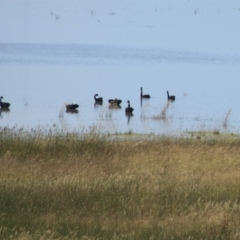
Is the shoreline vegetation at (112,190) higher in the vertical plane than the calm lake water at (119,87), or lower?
higher

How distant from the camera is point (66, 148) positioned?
16641mm

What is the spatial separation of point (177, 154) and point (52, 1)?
6006 inches

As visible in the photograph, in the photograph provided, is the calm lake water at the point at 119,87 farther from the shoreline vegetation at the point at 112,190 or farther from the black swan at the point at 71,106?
the shoreline vegetation at the point at 112,190

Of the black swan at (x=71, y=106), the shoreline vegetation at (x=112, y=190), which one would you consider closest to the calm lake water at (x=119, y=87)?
the black swan at (x=71, y=106)

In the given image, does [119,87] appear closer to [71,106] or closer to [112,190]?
[71,106]

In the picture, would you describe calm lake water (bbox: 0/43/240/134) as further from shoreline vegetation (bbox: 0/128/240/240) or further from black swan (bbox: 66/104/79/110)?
shoreline vegetation (bbox: 0/128/240/240)

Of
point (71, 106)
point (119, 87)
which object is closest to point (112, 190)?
point (71, 106)

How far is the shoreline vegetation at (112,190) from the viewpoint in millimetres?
10180

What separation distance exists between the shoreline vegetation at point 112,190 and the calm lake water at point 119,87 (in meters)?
3.61

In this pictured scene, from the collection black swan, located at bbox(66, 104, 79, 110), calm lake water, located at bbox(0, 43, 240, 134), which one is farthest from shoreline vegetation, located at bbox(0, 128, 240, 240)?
black swan, located at bbox(66, 104, 79, 110)

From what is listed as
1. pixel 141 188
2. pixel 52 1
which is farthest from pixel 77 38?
pixel 52 1

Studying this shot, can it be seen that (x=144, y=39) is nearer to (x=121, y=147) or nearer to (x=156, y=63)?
(x=156, y=63)

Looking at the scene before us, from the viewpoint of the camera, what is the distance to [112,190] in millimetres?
12023

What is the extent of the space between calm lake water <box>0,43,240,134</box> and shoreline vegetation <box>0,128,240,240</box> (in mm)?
3613
